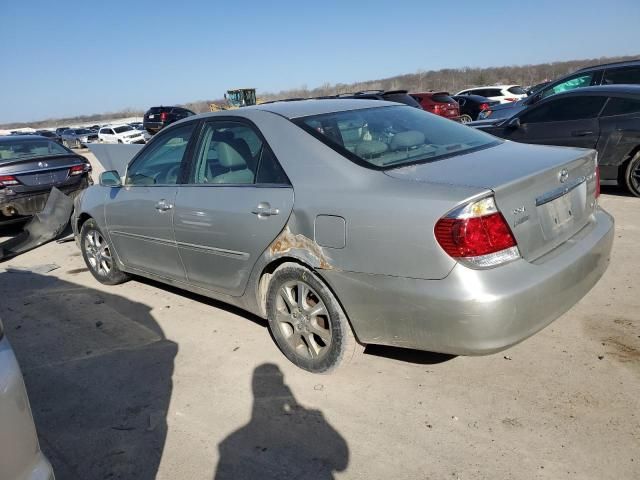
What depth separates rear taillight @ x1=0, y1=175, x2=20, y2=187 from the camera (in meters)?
7.09

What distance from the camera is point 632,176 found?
669 centimetres

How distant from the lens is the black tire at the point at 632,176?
6637 mm

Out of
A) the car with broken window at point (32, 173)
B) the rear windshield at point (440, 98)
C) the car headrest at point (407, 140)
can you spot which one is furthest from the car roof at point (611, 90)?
the rear windshield at point (440, 98)

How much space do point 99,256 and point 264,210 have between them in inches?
110

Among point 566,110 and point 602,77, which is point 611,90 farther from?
point 602,77

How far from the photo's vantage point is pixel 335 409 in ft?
9.45

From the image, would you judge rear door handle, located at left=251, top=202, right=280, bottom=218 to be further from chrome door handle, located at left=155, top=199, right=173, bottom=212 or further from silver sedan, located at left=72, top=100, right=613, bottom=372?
chrome door handle, located at left=155, top=199, right=173, bottom=212

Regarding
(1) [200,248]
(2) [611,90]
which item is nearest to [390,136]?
(1) [200,248]

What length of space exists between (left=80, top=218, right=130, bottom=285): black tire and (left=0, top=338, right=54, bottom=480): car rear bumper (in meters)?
3.33

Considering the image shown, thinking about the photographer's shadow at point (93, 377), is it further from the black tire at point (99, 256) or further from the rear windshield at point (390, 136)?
the rear windshield at point (390, 136)

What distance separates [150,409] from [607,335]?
2.87 metres

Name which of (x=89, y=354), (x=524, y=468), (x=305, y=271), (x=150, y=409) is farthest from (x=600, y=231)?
(x=89, y=354)

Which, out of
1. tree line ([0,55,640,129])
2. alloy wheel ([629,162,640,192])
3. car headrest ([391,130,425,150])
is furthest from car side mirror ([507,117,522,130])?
tree line ([0,55,640,129])

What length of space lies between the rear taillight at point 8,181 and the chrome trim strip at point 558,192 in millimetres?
6980
